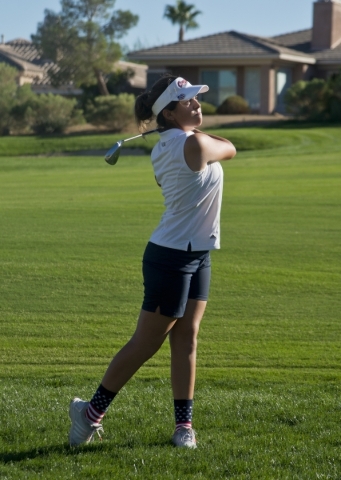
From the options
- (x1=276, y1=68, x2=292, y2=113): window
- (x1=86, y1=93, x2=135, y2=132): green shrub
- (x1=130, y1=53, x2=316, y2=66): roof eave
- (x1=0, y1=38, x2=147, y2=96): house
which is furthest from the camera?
(x1=0, y1=38, x2=147, y2=96): house

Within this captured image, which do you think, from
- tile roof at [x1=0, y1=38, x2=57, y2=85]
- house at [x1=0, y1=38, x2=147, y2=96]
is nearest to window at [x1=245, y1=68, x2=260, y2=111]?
house at [x1=0, y1=38, x2=147, y2=96]

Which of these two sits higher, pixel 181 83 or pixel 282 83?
pixel 282 83

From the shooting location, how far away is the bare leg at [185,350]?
436cm

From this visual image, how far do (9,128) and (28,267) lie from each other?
3432 centimetres

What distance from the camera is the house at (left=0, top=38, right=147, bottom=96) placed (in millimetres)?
56969

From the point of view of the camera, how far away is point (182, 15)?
218ft

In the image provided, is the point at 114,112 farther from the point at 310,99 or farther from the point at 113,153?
the point at 113,153

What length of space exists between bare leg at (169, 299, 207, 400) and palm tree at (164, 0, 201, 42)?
6438cm

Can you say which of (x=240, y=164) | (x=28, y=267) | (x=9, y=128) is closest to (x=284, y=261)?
(x=28, y=267)

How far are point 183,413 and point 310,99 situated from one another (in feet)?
128

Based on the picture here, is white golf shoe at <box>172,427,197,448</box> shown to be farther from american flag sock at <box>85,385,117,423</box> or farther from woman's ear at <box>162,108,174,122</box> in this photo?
woman's ear at <box>162,108,174,122</box>

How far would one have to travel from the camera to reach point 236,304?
8.05 metres

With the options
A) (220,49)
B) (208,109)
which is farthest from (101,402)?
(220,49)

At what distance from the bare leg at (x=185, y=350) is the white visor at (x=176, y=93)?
3.40 ft
